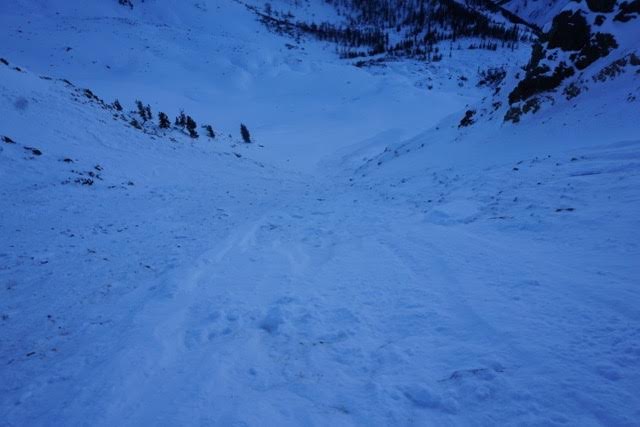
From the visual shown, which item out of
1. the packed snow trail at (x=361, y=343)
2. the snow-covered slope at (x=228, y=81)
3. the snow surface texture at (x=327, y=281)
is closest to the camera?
the packed snow trail at (x=361, y=343)

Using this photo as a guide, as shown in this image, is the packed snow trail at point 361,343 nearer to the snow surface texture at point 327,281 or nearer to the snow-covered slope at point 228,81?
the snow surface texture at point 327,281

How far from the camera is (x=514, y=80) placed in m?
12.8

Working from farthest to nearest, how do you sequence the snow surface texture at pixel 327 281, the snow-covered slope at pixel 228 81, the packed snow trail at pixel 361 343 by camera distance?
the snow-covered slope at pixel 228 81, the snow surface texture at pixel 327 281, the packed snow trail at pixel 361 343

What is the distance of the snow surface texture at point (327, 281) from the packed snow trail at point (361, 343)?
2 centimetres

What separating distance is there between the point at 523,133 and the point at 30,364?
1112cm

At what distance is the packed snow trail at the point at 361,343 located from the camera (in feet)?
8.31

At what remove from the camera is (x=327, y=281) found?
4797mm

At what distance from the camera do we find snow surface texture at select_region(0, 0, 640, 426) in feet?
8.83

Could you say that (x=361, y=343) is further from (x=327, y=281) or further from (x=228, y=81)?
(x=228, y=81)

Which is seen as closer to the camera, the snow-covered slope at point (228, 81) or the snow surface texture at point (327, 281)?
the snow surface texture at point (327, 281)

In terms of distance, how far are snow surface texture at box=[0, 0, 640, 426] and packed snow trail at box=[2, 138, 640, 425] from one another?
0.02 m

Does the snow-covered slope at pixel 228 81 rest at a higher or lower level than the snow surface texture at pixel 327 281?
higher

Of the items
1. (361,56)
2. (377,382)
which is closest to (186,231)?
(377,382)

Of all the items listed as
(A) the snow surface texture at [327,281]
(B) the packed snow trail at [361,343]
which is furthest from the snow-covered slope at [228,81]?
(B) the packed snow trail at [361,343]
